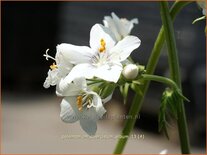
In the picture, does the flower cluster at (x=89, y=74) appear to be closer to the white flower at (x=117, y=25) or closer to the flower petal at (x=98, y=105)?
the flower petal at (x=98, y=105)

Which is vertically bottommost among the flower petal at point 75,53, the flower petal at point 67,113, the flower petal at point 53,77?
the flower petal at point 67,113

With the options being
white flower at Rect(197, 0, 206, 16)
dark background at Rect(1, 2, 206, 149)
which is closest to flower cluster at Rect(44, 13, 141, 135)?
white flower at Rect(197, 0, 206, 16)

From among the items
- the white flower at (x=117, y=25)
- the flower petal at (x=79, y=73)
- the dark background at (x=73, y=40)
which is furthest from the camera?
the dark background at (x=73, y=40)

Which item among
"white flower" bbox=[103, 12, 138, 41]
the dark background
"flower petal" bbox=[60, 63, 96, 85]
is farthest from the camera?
the dark background

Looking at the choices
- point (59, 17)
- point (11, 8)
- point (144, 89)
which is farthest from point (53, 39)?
point (144, 89)

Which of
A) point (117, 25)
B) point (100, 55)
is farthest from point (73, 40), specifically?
point (100, 55)

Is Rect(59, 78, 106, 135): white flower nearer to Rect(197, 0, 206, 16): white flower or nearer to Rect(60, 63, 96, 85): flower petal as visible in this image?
Rect(60, 63, 96, 85): flower petal

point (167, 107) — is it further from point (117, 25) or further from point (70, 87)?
point (117, 25)

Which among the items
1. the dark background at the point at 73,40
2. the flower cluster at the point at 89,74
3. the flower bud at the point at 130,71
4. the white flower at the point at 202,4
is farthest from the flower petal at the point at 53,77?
the dark background at the point at 73,40
